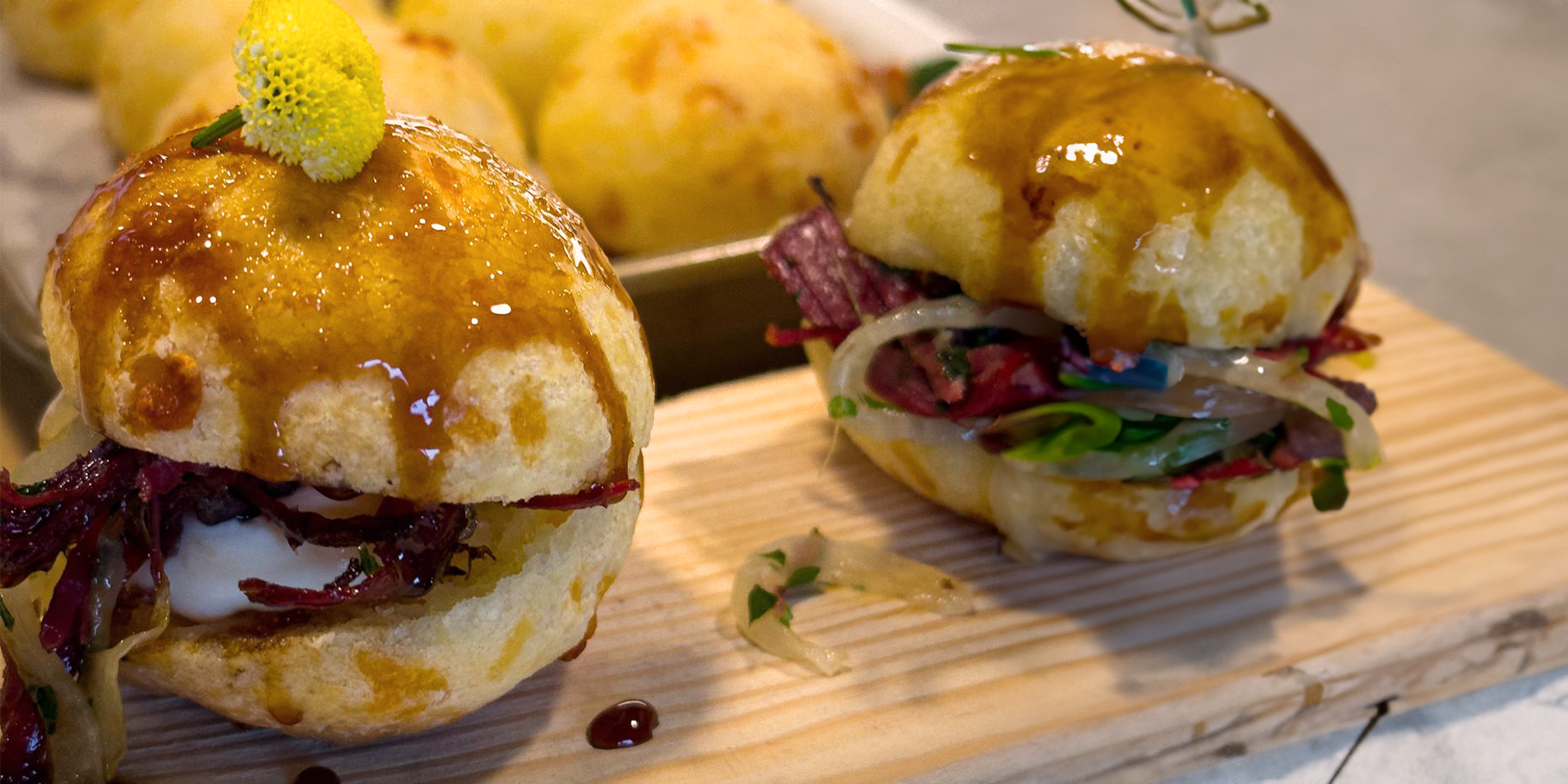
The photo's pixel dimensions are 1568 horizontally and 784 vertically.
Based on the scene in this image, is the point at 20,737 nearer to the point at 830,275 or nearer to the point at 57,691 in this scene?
the point at 57,691

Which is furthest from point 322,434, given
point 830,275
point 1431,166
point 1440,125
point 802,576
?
point 1440,125

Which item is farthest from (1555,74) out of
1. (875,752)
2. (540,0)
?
(875,752)

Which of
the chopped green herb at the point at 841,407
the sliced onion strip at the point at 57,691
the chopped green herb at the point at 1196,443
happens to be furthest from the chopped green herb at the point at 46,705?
the chopped green herb at the point at 1196,443

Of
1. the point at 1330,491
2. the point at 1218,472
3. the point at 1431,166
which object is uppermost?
the point at 1218,472

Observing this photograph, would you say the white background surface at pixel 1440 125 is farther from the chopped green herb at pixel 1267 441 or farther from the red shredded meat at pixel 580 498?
the red shredded meat at pixel 580 498

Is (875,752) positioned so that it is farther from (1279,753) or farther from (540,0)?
(540,0)

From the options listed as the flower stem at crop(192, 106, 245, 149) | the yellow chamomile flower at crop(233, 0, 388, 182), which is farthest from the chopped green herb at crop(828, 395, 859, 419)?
the flower stem at crop(192, 106, 245, 149)

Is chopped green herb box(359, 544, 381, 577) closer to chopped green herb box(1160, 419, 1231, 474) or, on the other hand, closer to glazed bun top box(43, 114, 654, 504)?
glazed bun top box(43, 114, 654, 504)
